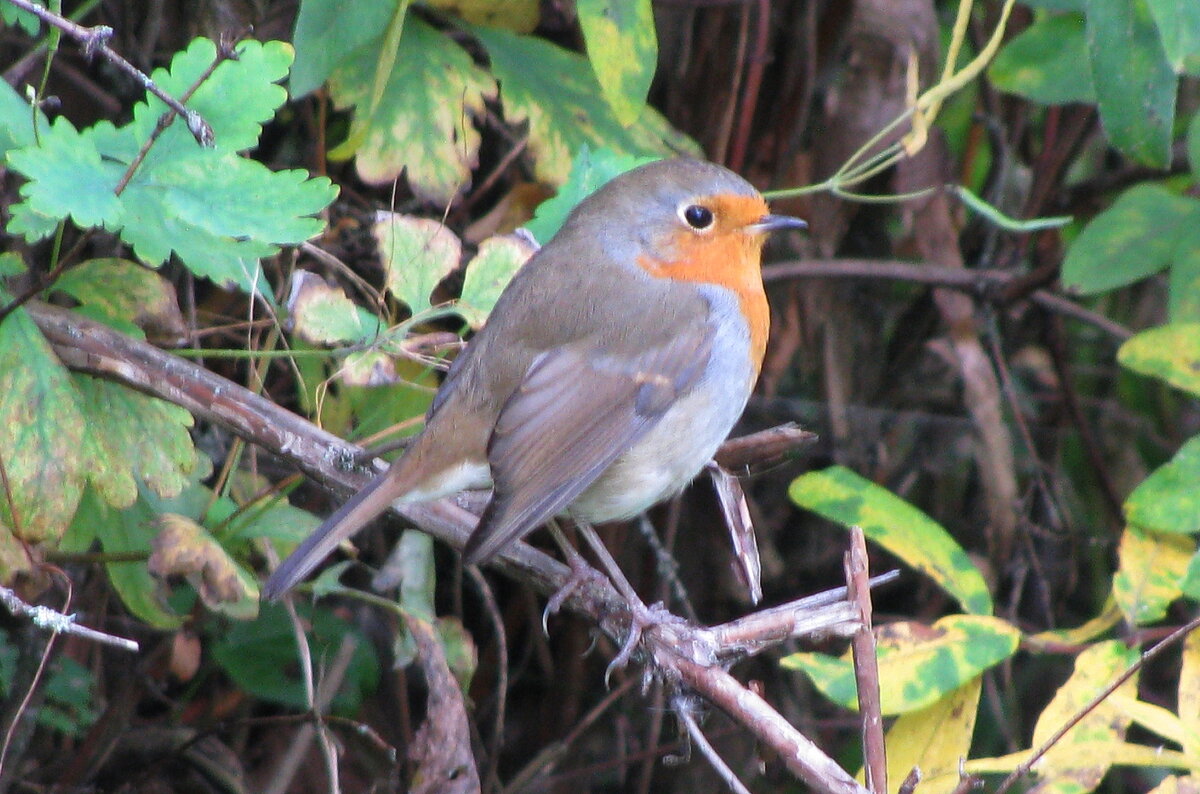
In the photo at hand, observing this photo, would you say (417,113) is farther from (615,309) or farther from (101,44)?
(101,44)

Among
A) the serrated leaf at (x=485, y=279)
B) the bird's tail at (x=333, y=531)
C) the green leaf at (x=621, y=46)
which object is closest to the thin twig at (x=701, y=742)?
the bird's tail at (x=333, y=531)

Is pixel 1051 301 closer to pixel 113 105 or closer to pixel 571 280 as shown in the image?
pixel 571 280

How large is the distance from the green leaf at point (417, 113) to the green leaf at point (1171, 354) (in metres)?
1.44

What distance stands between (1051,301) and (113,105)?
2.68m

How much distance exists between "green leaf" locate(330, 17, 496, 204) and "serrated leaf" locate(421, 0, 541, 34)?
124 millimetres

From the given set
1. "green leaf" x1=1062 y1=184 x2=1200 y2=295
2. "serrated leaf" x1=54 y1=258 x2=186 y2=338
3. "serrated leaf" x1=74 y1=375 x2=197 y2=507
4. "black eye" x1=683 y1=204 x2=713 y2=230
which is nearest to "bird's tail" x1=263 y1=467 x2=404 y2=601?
"serrated leaf" x1=74 y1=375 x2=197 y2=507

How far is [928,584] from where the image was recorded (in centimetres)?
401

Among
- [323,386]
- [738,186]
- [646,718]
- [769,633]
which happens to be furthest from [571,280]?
[646,718]

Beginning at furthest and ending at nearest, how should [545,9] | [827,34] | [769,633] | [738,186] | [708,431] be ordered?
[827,34], [545,9], [738,186], [708,431], [769,633]

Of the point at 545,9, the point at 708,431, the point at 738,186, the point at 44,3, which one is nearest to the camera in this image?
the point at 44,3

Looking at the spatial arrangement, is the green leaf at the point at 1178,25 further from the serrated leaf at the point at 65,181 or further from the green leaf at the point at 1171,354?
the serrated leaf at the point at 65,181

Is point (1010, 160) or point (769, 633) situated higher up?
point (1010, 160)

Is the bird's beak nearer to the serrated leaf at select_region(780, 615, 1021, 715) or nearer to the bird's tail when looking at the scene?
the serrated leaf at select_region(780, 615, 1021, 715)

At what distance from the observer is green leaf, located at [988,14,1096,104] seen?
10.1 feet
